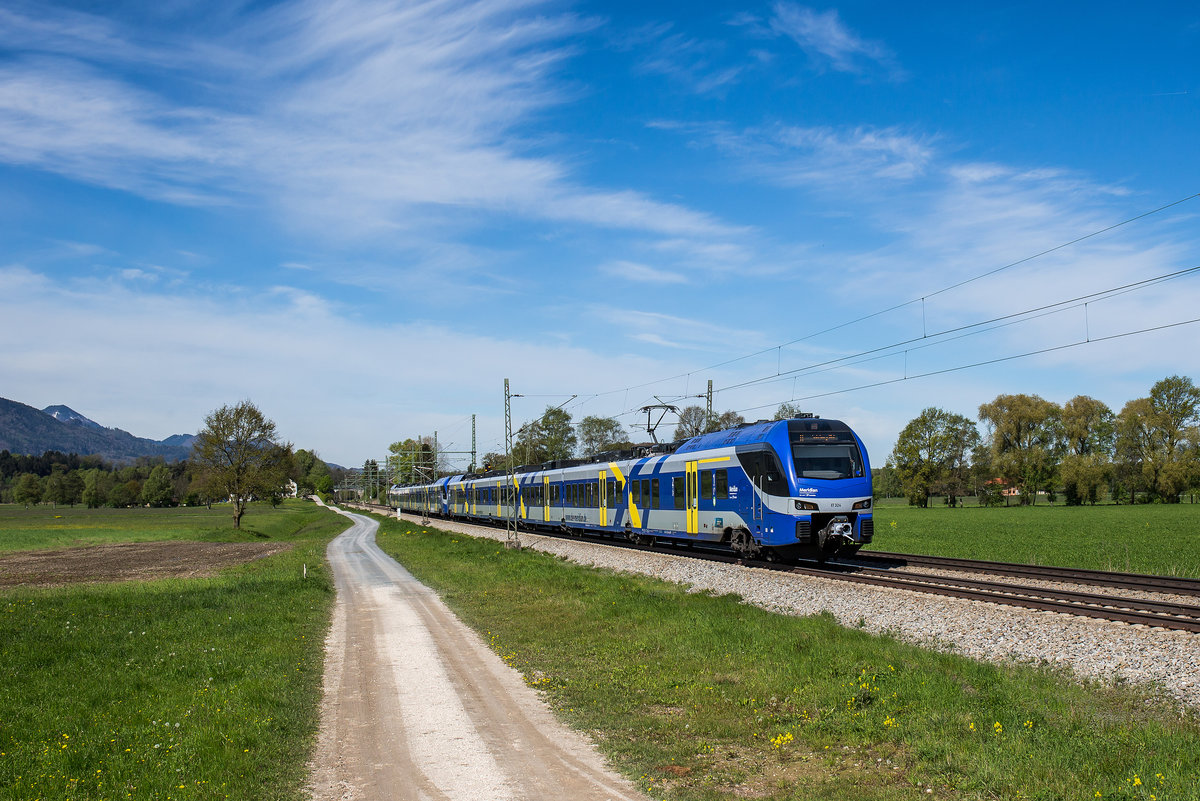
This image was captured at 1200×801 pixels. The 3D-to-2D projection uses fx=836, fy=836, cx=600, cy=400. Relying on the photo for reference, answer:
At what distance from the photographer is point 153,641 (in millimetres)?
15633

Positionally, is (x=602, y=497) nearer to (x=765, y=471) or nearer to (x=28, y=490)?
(x=765, y=471)

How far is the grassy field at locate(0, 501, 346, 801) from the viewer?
318 inches

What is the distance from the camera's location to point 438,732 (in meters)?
9.77

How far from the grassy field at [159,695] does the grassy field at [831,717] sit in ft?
11.5

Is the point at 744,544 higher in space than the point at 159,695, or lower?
higher

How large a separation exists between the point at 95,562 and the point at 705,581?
3414 cm

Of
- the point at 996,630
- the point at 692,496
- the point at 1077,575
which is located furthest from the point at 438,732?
the point at 692,496

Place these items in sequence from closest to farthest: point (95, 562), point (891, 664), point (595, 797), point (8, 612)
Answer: point (595, 797) < point (891, 664) < point (8, 612) < point (95, 562)

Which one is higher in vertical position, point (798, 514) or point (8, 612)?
point (798, 514)

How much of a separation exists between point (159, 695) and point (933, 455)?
10480cm

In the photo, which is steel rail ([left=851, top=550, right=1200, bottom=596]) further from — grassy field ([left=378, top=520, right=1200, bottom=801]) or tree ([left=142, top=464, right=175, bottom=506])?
tree ([left=142, top=464, right=175, bottom=506])

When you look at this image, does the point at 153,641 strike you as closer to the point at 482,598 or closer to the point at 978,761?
the point at 482,598

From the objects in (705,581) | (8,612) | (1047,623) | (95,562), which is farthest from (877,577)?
(95,562)

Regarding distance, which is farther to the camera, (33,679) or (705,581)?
(705,581)
